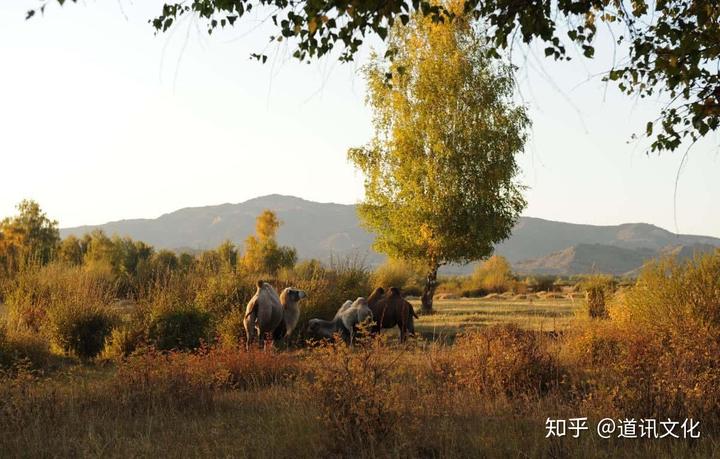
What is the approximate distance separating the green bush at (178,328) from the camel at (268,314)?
1.28 metres

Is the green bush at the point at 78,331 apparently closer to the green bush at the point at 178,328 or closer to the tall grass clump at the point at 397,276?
the green bush at the point at 178,328

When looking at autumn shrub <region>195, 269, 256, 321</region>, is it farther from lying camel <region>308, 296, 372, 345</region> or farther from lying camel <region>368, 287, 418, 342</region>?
lying camel <region>368, 287, 418, 342</region>

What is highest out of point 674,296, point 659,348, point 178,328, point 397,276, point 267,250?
point 267,250

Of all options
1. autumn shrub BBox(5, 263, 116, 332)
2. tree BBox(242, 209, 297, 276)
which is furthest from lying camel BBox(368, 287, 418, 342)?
tree BBox(242, 209, 297, 276)

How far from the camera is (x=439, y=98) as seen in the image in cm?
2494

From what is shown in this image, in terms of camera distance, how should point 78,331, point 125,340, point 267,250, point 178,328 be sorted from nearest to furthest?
1. point 125,340
2. point 178,328
3. point 78,331
4. point 267,250

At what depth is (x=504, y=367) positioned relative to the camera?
9.23m

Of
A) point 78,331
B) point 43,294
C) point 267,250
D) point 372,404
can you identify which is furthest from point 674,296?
point 267,250

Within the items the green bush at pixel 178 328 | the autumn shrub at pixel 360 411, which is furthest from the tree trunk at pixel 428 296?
the autumn shrub at pixel 360 411

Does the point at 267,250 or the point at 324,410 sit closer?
the point at 324,410

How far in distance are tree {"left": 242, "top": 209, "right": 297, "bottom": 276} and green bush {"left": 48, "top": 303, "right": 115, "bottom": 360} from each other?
32.6 meters

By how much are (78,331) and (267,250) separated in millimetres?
38140

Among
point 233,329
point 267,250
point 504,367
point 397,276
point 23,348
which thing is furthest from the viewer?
point 267,250

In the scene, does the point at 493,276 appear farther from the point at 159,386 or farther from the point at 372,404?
the point at 372,404
